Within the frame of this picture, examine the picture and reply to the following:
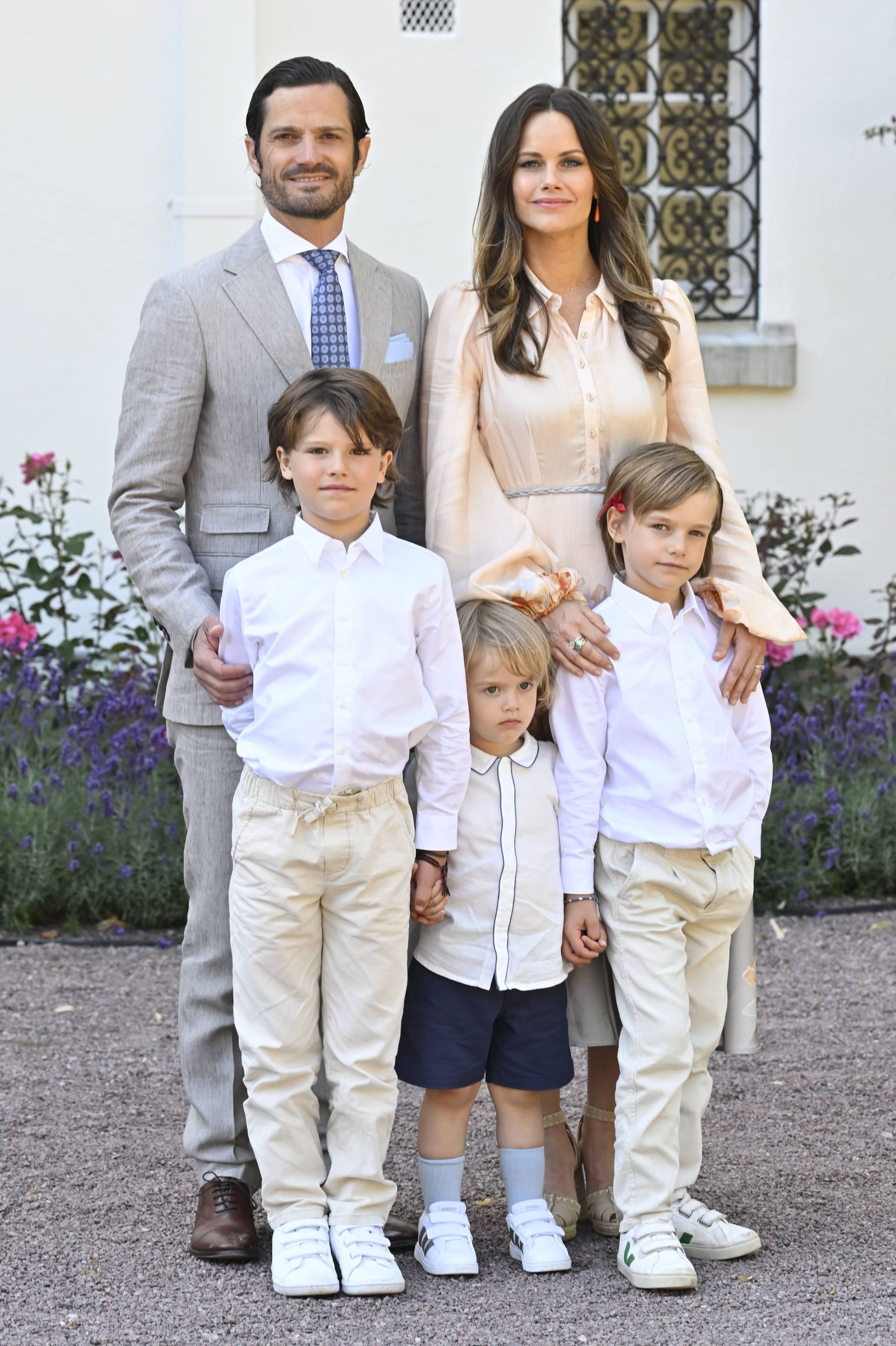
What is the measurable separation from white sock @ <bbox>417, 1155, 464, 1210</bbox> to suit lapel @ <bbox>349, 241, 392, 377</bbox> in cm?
148

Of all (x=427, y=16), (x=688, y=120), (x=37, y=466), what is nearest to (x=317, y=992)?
(x=37, y=466)

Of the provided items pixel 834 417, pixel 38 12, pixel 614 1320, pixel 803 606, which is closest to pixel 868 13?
pixel 834 417

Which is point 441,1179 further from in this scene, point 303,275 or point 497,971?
point 303,275

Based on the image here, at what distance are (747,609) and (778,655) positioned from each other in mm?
3065

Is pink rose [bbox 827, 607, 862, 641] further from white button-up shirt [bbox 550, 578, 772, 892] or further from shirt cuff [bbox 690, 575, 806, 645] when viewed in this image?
white button-up shirt [bbox 550, 578, 772, 892]

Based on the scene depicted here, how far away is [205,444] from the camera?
2.93 meters

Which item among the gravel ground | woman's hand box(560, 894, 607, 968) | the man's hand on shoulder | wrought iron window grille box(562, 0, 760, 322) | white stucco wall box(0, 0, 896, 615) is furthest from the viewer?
wrought iron window grille box(562, 0, 760, 322)

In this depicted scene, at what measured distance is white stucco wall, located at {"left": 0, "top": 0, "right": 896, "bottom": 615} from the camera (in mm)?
6055

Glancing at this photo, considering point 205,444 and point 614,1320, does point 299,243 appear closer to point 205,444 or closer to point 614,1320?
point 205,444

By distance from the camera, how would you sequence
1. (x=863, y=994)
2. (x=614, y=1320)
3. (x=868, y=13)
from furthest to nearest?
(x=868, y=13) → (x=863, y=994) → (x=614, y=1320)

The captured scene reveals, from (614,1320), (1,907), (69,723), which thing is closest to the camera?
(614,1320)

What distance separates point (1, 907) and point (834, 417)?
13.0 ft

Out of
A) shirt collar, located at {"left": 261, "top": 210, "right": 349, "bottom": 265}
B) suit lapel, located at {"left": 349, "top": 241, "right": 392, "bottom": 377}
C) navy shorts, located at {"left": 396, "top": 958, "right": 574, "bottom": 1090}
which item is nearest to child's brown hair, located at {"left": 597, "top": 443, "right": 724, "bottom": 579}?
suit lapel, located at {"left": 349, "top": 241, "right": 392, "bottom": 377}

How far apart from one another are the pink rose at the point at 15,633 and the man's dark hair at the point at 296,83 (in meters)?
3.29
